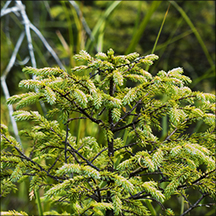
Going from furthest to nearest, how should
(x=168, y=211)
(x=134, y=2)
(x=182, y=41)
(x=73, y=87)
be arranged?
(x=182, y=41) < (x=134, y=2) < (x=168, y=211) < (x=73, y=87)

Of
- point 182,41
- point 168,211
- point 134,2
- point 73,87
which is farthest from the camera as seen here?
point 182,41

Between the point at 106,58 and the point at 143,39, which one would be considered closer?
the point at 106,58

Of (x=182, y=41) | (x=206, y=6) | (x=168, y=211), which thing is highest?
(x=206, y=6)

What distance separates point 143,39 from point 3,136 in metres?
2.60

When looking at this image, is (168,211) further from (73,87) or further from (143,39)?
(143,39)

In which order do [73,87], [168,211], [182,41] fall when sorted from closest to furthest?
[73,87]
[168,211]
[182,41]

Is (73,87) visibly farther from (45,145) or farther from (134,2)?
(134,2)

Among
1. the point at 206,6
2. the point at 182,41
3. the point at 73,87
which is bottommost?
the point at 73,87

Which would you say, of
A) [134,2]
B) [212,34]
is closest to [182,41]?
[212,34]

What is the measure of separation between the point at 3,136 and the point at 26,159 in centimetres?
8

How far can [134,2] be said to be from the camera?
260 cm

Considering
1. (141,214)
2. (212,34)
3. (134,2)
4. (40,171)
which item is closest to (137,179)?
(141,214)

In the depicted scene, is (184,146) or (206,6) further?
(206,6)

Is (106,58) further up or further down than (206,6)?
further down
